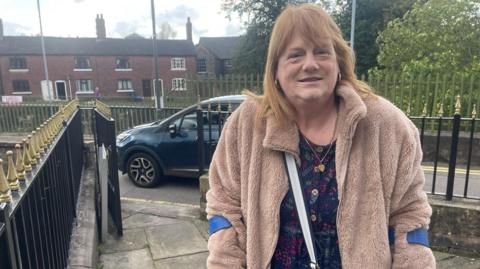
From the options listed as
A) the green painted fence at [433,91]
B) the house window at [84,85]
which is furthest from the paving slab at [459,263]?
the house window at [84,85]

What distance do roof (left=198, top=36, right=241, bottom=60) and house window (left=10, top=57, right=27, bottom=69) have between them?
2122cm

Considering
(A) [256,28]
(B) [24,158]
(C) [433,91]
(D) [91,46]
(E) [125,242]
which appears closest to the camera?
(B) [24,158]

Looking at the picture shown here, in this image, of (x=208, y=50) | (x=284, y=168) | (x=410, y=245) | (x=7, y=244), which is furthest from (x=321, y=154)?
(x=208, y=50)

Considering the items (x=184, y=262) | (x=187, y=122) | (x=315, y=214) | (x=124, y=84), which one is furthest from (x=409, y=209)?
(x=124, y=84)

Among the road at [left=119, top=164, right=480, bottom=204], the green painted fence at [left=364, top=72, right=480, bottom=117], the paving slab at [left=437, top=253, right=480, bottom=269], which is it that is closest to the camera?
the paving slab at [left=437, top=253, right=480, bottom=269]

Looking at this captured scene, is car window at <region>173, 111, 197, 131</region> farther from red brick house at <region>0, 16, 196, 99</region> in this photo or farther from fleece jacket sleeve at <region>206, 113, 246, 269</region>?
red brick house at <region>0, 16, 196, 99</region>

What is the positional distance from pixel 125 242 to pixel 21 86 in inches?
1682

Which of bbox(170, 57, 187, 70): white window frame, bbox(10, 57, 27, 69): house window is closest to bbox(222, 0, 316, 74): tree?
bbox(170, 57, 187, 70): white window frame

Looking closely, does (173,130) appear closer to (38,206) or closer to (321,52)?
(38,206)

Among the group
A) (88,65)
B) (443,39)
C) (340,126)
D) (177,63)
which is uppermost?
(177,63)

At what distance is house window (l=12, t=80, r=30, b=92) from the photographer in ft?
131

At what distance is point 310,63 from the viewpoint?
4.81ft

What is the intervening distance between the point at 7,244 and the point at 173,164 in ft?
17.1

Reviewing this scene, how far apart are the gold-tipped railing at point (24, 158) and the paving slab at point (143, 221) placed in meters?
1.77
